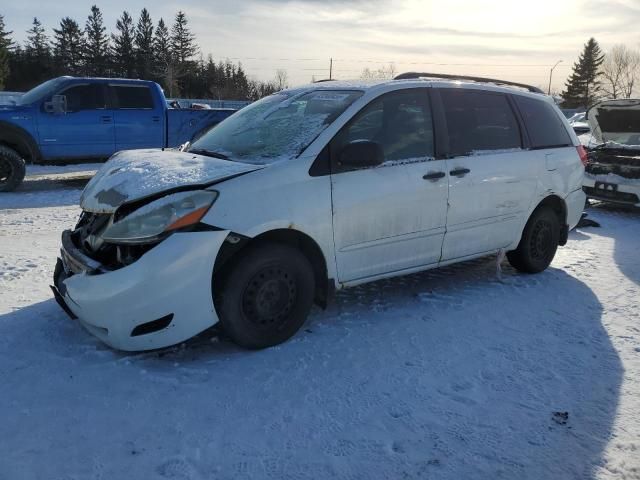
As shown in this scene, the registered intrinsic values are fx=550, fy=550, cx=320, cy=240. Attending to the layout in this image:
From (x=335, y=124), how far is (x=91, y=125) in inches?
334

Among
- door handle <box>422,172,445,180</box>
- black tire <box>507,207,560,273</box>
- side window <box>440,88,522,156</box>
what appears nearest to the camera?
door handle <box>422,172,445,180</box>

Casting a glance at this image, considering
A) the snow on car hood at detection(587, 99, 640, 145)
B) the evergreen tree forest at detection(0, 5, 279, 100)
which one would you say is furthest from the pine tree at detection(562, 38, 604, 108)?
the snow on car hood at detection(587, 99, 640, 145)

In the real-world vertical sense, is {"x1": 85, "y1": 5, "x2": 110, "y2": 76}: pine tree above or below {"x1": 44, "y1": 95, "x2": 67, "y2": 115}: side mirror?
above

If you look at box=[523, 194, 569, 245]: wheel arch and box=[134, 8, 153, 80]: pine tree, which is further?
box=[134, 8, 153, 80]: pine tree

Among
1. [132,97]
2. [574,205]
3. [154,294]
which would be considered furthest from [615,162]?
[132,97]

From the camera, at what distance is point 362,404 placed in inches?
120

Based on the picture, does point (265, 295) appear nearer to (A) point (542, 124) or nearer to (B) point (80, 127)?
(A) point (542, 124)

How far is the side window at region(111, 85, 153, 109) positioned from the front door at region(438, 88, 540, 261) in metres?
8.49

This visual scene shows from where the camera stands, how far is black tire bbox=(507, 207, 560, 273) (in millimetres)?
5289

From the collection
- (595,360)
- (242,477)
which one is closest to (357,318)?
(595,360)

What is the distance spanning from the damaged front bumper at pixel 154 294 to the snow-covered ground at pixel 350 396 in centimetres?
25

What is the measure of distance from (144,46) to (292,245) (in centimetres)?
7393

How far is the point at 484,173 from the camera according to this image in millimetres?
4633

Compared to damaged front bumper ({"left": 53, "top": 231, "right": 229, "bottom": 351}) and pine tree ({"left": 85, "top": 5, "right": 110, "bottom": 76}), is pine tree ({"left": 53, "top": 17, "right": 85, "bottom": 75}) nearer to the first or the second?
pine tree ({"left": 85, "top": 5, "right": 110, "bottom": 76})
